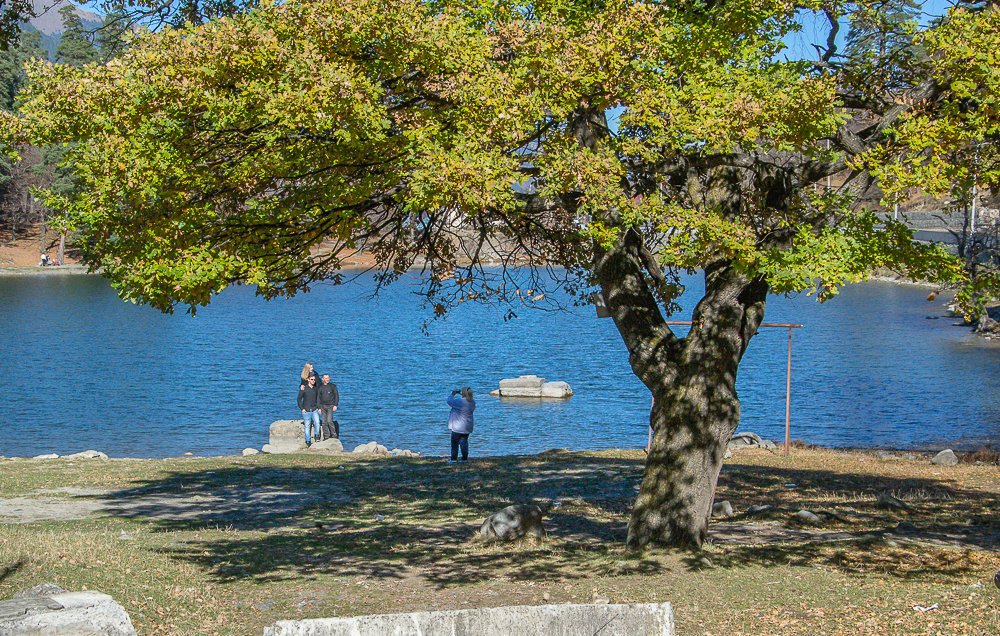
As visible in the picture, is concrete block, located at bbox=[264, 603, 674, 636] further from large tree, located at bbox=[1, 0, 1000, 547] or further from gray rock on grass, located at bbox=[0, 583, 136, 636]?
large tree, located at bbox=[1, 0, 1000, 547]

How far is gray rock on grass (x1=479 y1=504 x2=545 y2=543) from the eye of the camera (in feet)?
34.0

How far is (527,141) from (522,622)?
18.7 ft

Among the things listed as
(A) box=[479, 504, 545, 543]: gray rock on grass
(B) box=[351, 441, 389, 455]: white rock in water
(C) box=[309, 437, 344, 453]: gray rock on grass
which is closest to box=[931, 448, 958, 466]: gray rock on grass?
(A) box=[479, 504, 545, 543]: gray rock on grass

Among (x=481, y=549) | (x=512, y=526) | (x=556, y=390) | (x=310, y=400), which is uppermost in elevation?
(x=310, y=400)

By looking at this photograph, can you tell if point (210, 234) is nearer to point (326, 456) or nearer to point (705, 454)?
point (705, 454)

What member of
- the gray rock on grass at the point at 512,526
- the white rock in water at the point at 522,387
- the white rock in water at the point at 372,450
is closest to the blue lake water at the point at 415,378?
the white rock in water at the point at 522,387

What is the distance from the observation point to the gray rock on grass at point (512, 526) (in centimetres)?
1038

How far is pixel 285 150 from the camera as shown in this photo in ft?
28.8

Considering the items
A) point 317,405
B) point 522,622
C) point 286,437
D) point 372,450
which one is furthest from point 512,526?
point 286,437

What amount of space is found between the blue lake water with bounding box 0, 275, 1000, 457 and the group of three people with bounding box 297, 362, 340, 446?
3.11 meters

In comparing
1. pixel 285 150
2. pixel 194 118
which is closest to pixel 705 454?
pixel 285 150

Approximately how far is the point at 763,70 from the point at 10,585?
8.43 meters

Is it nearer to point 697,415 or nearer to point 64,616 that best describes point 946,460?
point 697,415

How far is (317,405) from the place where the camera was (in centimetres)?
2275
